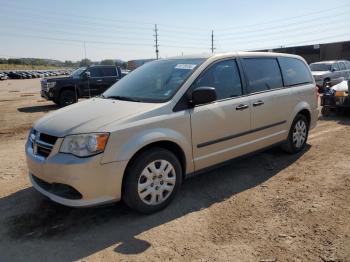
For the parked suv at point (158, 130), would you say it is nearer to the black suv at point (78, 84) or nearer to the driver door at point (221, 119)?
the driver door at point (221, 119)

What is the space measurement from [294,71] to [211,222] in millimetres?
3466

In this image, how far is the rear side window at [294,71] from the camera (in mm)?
5832

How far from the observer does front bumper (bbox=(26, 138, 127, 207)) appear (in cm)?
350

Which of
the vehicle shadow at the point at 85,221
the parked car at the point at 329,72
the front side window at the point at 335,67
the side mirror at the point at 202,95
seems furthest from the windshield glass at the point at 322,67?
the side mirror at the point at 202,95

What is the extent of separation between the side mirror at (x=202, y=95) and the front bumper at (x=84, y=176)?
3.77 ft

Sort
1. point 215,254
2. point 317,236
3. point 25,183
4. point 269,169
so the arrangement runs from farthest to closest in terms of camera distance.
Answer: point 269,169
point 25,183
point 317,236
point 215,254

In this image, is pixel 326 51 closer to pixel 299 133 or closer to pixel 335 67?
pixel 335 67

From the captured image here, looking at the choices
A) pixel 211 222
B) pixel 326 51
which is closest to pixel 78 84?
pixel 211 222

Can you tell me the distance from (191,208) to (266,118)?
195 cm

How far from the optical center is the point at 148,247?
3.36 m

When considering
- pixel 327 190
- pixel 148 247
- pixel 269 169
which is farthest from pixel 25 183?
pixel 327 190

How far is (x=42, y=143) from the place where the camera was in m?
3.85

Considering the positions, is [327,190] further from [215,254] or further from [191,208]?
[215,254]

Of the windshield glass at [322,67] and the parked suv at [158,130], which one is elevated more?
the windshield glass at [322,67]
